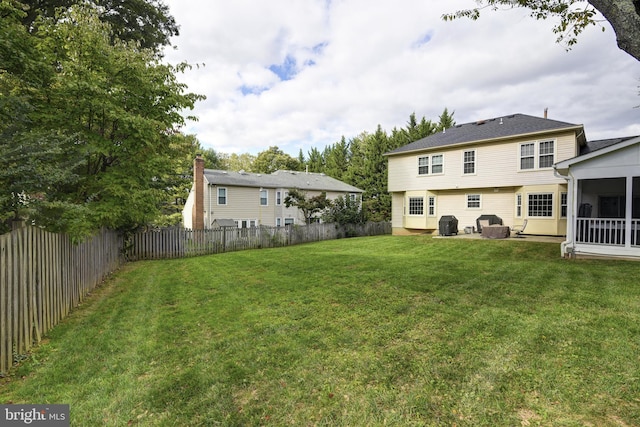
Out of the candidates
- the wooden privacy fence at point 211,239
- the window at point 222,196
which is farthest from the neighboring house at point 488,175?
the window at point 222,196

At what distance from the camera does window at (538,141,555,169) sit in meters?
15.7

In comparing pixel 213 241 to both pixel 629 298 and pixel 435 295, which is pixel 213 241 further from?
pixel 629 298

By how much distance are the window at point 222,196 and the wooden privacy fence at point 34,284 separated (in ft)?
59.1

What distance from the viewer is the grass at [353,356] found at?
2.84 m

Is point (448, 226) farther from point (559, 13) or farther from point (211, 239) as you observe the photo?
point (211, 239)

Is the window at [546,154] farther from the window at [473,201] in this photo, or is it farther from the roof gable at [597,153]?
the roof gable at [597,153]

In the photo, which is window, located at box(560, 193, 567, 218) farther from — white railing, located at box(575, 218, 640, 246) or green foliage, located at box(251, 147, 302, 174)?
green foliage, located at box(251, 147, 302, 174)

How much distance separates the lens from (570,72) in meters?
14.4

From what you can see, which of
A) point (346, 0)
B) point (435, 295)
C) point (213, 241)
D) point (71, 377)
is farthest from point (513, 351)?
point (213, 241)

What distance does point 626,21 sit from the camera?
129 inches

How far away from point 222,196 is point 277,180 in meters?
6.20

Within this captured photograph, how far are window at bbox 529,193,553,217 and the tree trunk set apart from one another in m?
15.1

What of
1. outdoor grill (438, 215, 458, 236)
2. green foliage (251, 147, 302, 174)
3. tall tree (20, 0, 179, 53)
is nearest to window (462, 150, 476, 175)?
outdoor grill (438, 215, 458, 236)

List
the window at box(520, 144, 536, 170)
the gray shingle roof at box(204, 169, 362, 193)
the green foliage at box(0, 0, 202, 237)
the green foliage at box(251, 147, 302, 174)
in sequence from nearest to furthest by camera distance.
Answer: the green foliage at box(0, 0, 202, 237), the window at box(520, 144, 536, 170), the gray shingle roof at box(204, 169, 362, 193), the green foliage at box(251, 147, 302, 174)
